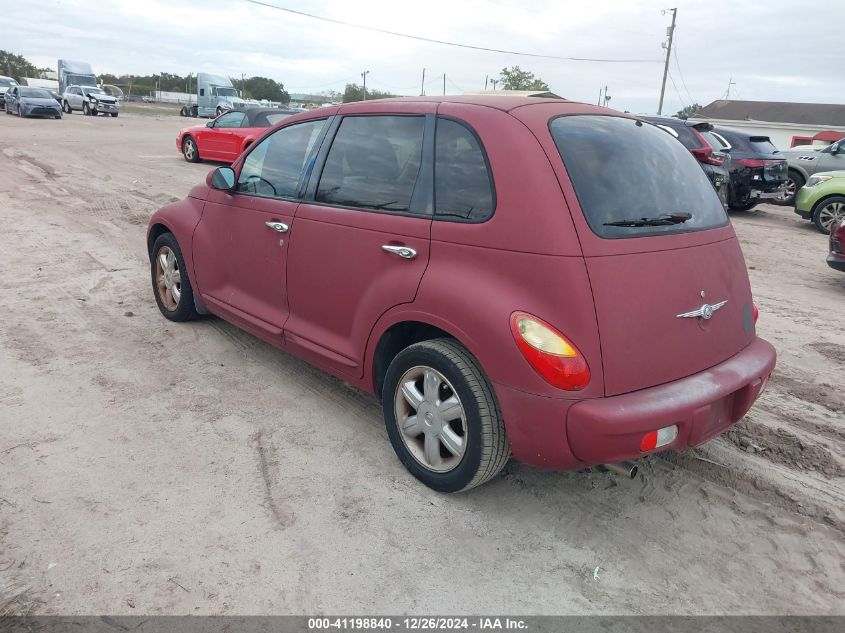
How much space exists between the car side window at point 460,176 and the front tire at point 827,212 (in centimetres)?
1045

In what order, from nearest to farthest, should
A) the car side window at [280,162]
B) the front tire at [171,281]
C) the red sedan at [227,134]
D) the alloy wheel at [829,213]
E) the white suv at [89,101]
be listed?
1. the car side window at [280,162]
2. the front tire at [171,281]
3. the alloy wheel at [829,213]
4. the red sedan at [227,134]
5. the white suv at [89,101]

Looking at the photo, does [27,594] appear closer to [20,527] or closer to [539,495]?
[20,527]

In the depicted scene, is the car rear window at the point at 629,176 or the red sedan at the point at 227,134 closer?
the car rear window at the point at 629,176

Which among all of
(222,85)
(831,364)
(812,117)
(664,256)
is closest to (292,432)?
(664,256)

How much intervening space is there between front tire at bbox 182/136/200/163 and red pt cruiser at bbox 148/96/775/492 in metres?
13.3

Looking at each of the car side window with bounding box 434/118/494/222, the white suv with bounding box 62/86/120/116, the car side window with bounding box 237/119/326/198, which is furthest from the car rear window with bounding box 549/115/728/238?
the white suv with bounding box 62/86/120/116

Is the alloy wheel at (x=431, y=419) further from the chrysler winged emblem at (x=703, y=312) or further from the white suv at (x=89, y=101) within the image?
the white suv at (x=89, y=101)

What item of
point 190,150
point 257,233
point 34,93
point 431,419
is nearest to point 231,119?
point 190,150

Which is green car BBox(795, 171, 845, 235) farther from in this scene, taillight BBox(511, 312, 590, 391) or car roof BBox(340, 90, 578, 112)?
taillight BBox(511, 312, 590, 391)

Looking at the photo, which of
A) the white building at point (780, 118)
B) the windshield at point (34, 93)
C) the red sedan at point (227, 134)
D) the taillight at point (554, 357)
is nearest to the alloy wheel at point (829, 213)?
the red sedan at point (227, 134)

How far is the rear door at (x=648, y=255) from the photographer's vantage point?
267 centimetres

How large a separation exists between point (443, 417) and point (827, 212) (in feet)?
35.9

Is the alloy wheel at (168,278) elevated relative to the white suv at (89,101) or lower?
lower

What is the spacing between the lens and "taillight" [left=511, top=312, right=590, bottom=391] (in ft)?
8.50
